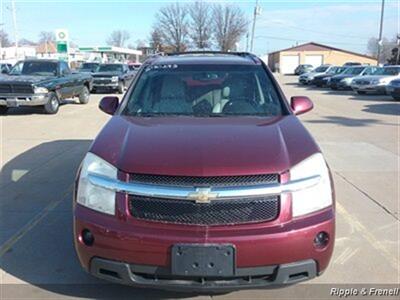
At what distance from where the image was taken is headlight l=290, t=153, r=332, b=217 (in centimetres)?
316

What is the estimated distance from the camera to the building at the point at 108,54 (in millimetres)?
73250

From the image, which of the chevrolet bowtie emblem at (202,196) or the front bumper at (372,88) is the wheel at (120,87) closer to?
the front bumper at (372,88)

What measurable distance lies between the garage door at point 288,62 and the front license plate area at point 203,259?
86.5 metres

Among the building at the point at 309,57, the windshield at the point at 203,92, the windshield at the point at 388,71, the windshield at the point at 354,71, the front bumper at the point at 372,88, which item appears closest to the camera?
the windshield at the point at 203,92

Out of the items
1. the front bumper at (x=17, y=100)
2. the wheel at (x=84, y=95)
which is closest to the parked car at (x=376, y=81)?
the wheel at (x=84, y=95)

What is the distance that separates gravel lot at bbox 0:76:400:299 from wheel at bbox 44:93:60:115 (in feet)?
11.8

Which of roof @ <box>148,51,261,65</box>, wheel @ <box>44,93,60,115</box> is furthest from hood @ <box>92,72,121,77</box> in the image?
roof @ <box>148,51,261,65</box>

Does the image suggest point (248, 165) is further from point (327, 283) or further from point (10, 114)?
point (10, 114)

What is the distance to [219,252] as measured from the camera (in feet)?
9.80

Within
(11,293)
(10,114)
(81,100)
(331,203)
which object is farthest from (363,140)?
(81,100)

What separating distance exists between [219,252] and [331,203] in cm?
90

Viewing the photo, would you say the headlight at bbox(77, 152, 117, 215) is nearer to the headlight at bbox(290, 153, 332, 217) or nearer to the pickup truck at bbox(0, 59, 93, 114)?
the headlight at bbox(290, 153, 332, 217)

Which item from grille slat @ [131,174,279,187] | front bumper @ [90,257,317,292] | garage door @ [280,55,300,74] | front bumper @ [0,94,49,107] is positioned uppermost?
grille slat @ [131,174,279,187]

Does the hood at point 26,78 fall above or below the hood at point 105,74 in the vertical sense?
above
